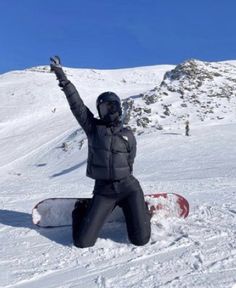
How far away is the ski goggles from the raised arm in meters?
0.18

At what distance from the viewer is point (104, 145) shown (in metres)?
5.73

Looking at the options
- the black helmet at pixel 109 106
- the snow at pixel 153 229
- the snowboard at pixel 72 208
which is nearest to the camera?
the snow at pixel 153 229

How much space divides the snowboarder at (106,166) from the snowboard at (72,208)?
56 centimetres

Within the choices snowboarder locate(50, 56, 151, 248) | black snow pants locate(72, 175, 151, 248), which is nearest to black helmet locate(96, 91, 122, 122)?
snowboarder locate(50, 56, 151, 248)

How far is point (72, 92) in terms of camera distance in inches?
227

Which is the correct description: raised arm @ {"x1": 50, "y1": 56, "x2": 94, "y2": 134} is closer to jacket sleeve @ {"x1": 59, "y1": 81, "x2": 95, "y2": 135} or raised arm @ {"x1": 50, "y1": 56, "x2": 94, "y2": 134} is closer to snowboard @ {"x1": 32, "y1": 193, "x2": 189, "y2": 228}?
jacket sleeve @ {"x1": 59, "y1": 81, "x2": 95, "y2": 135}

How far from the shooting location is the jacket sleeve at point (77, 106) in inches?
227

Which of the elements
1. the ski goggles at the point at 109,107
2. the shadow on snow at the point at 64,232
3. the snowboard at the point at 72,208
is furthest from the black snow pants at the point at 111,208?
the ski goggles at the point at 109,107

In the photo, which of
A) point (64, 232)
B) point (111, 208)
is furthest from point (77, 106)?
point (64, 232)

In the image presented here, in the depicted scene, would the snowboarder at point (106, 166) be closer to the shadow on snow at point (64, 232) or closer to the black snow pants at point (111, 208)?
the black snow pants at point (111, 208)

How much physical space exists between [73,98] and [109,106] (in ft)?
1.43

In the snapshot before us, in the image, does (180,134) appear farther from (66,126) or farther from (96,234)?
(96,234)

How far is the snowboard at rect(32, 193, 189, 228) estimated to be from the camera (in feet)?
21.1

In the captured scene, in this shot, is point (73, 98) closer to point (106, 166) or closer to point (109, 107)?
point (109, 107)
